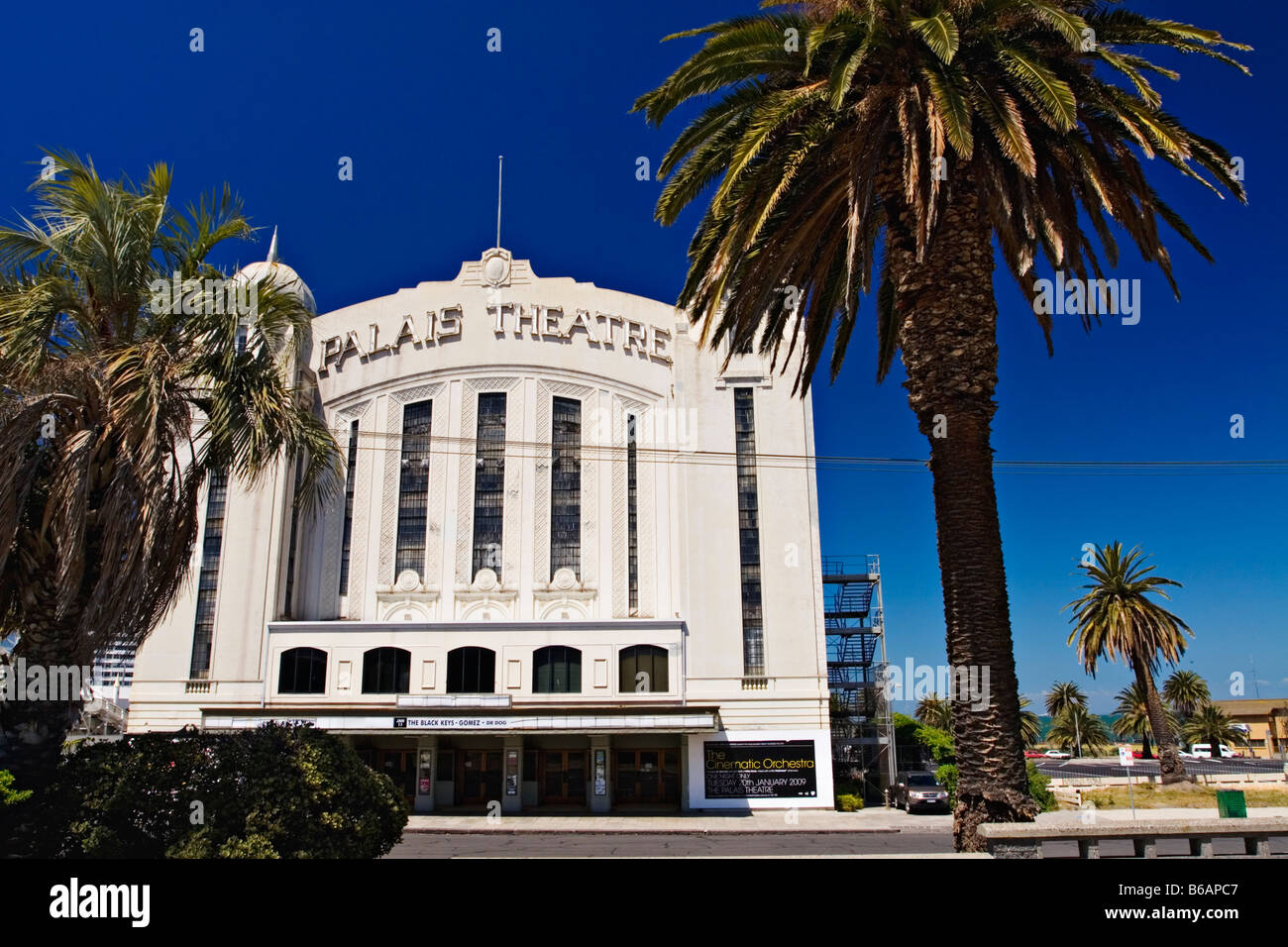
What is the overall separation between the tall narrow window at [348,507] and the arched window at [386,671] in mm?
3992

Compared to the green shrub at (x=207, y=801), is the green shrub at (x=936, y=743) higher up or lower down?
lower down

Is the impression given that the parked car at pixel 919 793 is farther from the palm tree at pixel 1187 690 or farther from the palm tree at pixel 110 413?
the palm tree at pixel 1187 690

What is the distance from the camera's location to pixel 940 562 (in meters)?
11.3

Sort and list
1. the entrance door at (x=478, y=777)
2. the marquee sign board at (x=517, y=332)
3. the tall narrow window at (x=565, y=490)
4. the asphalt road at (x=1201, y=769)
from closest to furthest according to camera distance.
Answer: the entrance door at (x=478, y=777) < the tall narrow window at (x=565, y=490) < the marquee sign board at (x=517, y=332) < the asphalt road at (x=1201, y=769)

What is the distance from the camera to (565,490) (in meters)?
41.0

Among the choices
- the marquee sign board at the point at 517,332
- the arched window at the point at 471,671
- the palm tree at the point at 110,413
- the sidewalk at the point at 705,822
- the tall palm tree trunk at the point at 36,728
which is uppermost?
the marquee sign board at the point at 517,332

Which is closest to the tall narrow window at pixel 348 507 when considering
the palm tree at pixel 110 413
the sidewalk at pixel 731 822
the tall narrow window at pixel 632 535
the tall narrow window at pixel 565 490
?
the tall narrow window at pixel 565 490

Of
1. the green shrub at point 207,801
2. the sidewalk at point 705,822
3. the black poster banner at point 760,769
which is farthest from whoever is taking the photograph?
the black poster banner at point 760,769

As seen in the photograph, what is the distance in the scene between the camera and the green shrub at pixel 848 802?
3612 cm

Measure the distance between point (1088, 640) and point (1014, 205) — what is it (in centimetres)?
4026

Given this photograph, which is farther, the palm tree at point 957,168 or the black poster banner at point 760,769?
the black poster banner at point 760,769

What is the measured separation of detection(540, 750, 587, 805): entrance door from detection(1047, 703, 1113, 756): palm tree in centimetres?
6904
